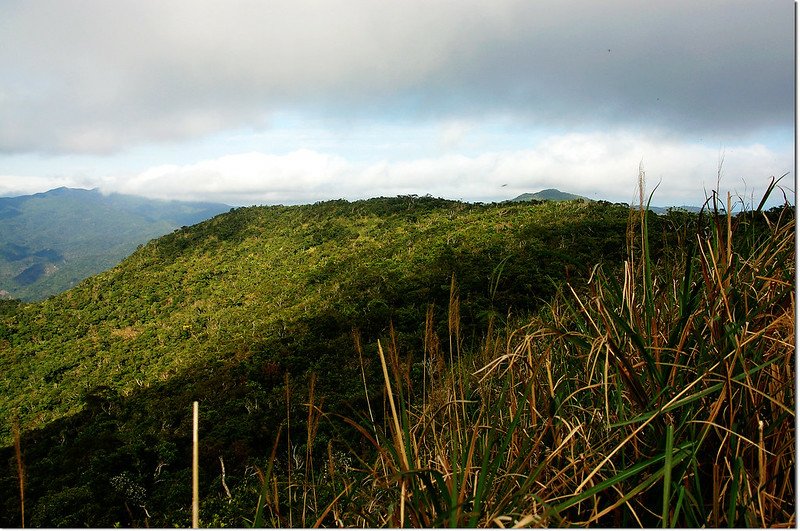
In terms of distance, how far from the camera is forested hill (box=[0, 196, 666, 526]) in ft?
22.9

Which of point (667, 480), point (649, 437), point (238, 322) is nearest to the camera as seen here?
point (667, 480)

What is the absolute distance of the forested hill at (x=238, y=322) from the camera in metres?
6.98

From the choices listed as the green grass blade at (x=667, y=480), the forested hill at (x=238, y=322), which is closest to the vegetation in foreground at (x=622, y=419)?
the green grass blade at (x=667, y=480)

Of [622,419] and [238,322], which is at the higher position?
[622,419]

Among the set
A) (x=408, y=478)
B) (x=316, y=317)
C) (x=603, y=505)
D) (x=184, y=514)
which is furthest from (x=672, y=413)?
(x=316, y=317)

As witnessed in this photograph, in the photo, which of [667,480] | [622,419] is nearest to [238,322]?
Result: [622,419]

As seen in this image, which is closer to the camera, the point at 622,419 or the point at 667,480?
the point at 667,480

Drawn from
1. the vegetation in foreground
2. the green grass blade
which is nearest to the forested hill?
the vegetation in foreground

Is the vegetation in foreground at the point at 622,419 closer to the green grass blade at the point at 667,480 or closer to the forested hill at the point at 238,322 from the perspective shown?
the green grass blade at the point at 667,480

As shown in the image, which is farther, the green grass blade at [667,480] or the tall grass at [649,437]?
the tall grass at [649,437]

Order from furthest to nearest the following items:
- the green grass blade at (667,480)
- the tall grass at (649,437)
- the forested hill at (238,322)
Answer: the forested hill at (238,322) < the tall grass at (649,437) < the green grass blade at (667,480)

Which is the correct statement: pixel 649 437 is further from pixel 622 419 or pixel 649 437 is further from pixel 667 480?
pixel 667 480

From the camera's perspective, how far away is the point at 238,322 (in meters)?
17.7

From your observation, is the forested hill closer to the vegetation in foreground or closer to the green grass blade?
the vegetation in foreground
